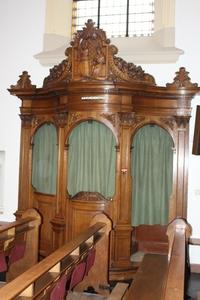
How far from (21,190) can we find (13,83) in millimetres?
1748

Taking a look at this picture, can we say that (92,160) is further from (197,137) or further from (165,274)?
(165,274)

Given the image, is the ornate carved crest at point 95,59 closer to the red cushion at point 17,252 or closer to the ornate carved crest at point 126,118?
the ornate carved crest at point 126,118

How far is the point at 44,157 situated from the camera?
5.40 metres

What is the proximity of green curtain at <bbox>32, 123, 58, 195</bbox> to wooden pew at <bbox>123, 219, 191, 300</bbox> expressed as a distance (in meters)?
1.79

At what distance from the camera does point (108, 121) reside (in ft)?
15.8

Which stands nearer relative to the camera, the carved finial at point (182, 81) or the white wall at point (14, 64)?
the carved finial at point (182, 81)

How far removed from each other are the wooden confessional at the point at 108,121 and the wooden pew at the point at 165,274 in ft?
2.78

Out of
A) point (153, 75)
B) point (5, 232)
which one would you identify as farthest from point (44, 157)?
point (153, 75)

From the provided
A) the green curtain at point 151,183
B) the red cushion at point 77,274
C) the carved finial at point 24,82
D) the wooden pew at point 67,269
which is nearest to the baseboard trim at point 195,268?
the green curtain at point 151,183

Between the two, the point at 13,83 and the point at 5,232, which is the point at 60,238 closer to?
the point at 5,232

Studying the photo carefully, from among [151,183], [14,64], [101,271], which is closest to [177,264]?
[101,271]

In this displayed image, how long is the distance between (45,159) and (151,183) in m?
1.59

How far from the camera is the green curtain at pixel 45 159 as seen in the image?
526 cm

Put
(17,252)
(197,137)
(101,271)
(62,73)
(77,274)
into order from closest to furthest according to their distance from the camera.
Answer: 1. (77,274)
2. (101,271)
3. (17,252)
4. (197,137)
5. (62,73)
